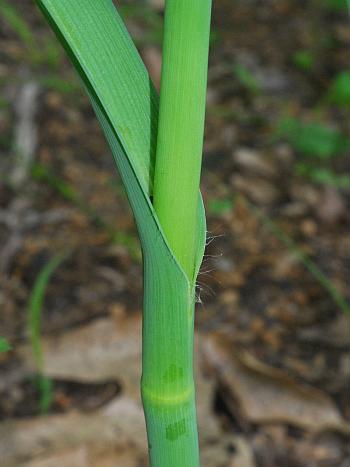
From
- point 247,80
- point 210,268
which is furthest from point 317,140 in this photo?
point 210,268

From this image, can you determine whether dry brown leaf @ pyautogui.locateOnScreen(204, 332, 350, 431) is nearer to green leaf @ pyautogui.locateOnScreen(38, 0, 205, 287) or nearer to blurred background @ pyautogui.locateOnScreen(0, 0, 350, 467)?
blurred background @ pyautogui.locateOnScreen(0, 0, 350, 467)

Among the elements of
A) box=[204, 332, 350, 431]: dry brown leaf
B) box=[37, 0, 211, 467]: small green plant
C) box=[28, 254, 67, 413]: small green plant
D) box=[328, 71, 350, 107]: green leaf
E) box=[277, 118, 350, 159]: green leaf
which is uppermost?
box=[37, 0, 211, 467]: small green plant

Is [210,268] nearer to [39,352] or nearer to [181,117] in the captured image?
[39,352]

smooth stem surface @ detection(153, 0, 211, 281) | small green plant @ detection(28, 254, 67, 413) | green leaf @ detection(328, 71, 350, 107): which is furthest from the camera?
green leaf @ detection(328, 71, 350, 107)

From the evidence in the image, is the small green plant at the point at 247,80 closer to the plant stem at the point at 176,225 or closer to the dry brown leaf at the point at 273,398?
the dry brown leaf at the point at 273,398

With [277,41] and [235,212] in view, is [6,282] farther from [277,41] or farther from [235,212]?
[277,41]

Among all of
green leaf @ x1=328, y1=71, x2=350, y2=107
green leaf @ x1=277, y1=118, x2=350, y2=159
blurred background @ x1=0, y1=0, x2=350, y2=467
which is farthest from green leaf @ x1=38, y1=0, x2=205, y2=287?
green leaf @ x1=328, y1=71, x2=350, y2=107

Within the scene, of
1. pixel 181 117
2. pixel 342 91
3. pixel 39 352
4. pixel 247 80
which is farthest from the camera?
pixel 247 80
